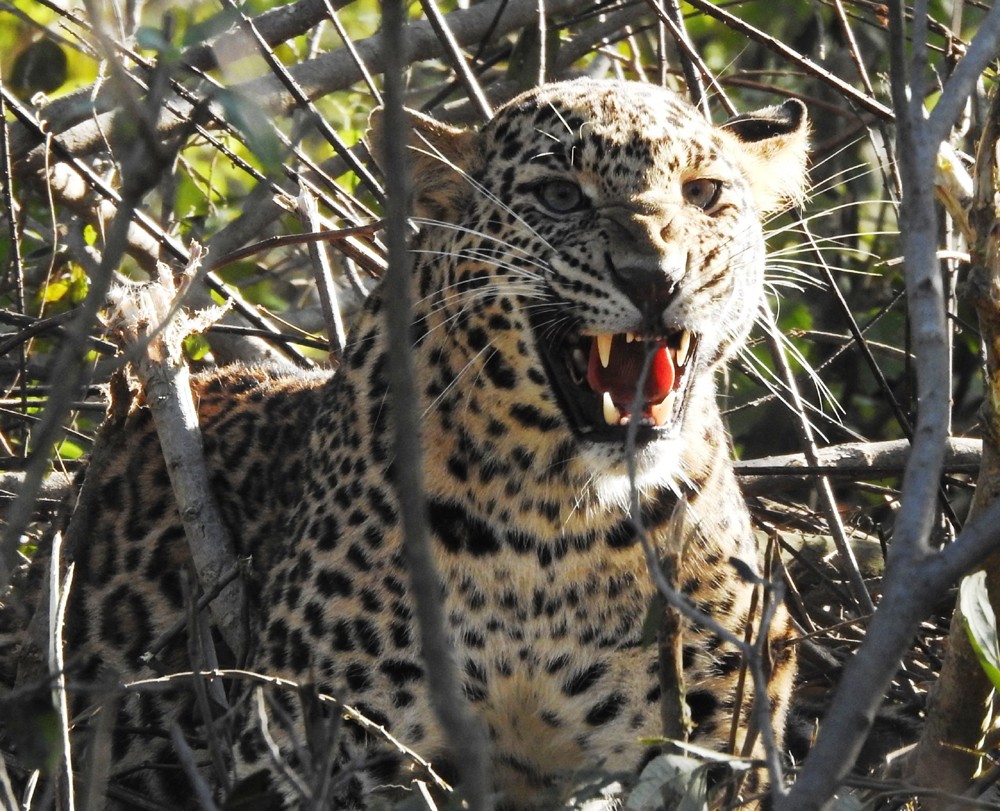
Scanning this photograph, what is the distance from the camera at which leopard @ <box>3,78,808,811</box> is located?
4.04 metres

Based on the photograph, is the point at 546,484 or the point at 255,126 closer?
the point at 255,126

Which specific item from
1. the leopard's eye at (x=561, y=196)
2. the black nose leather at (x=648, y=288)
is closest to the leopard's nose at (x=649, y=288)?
the black nose leather at (x=648, y=288)

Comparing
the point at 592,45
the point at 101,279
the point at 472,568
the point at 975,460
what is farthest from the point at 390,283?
the point at 592,45

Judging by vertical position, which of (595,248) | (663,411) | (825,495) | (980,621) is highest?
(595,248)

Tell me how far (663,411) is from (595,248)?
0.47m

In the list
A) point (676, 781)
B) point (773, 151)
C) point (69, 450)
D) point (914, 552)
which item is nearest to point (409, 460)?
point (914, 552)

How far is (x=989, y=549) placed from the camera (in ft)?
6.98

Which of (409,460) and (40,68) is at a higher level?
(40,68)

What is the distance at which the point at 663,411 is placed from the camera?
4066mm

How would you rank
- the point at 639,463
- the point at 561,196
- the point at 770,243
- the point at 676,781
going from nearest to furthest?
the point at 676,781 < the point at 639,463 < the point at 561,196 < the point at 770,243

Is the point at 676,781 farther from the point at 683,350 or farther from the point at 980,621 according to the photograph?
the point at 683,350

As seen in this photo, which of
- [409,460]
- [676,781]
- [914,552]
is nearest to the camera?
[409,460]

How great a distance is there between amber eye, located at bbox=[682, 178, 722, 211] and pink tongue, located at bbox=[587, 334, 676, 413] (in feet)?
1.64

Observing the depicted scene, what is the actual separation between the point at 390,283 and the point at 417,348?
2716 millimetres
